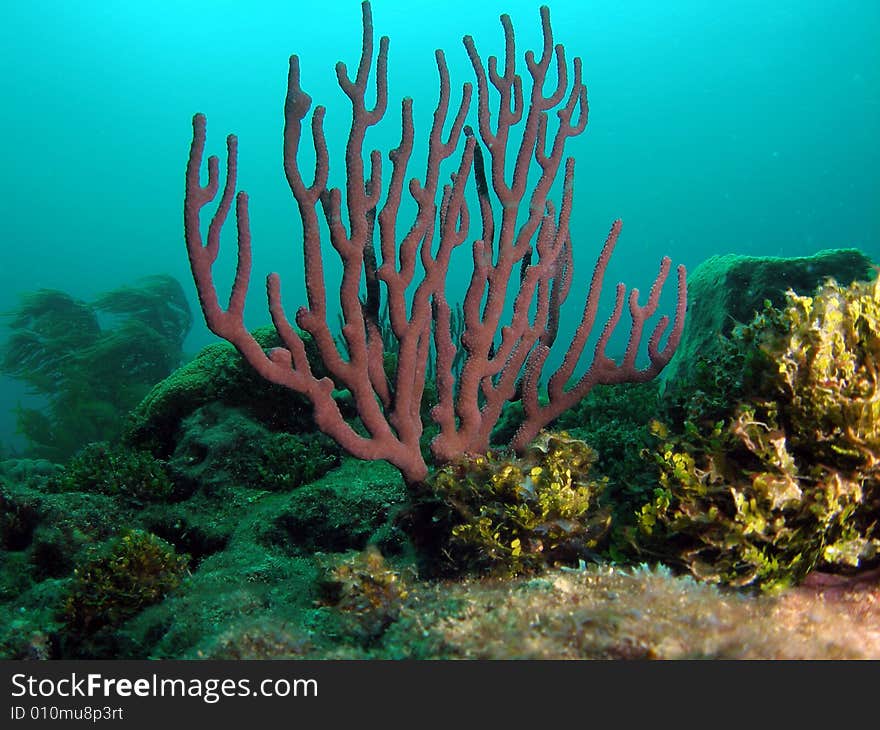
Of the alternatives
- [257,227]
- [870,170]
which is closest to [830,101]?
[870,170]

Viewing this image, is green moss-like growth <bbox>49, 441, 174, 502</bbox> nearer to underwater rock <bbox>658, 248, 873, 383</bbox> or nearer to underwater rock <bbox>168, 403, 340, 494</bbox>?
underwater rock <bbox>168, 403, 340, 494</bbox>

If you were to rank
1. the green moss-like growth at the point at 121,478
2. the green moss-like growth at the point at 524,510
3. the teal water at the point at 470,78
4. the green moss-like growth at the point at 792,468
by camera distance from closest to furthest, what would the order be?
the green moss-like growth at the point at 792,468, the green moss-like growth at the point at 524,510, the green moss-like growth at the point at 121,478, the teal water at the point at 470,78

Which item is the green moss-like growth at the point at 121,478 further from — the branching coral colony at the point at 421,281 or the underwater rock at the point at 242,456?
the branching coral colony at the point at 421,281

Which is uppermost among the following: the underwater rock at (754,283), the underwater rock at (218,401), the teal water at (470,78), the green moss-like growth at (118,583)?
the teal water at (470,78)

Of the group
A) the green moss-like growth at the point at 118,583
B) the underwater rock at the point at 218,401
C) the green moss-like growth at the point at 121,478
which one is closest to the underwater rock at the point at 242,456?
the green moss-like growth at the point at 121,478

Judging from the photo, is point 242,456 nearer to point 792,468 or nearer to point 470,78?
point 792,468

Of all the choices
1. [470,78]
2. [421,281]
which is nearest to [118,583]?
[421,281]

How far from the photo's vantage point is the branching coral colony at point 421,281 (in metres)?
3.07

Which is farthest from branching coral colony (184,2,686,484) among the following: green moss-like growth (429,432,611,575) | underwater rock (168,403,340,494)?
underwater rock (168,403,340,494)

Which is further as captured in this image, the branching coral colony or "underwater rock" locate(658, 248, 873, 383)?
"underwater rock" locate(658, 248, 873, 383)

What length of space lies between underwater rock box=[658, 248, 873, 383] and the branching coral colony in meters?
1.81

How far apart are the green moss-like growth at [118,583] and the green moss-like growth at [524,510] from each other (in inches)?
77.2

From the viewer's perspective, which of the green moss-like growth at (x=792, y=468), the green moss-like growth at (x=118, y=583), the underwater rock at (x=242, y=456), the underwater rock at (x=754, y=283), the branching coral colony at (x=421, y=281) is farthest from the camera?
the underwater rock at (x=754, y=283)

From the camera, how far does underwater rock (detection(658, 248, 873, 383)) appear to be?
533cm
